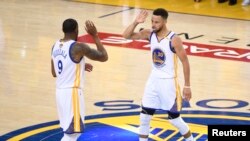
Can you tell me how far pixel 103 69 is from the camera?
13.8m

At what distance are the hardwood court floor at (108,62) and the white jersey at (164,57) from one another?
2.37 m

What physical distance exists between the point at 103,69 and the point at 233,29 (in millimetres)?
4594

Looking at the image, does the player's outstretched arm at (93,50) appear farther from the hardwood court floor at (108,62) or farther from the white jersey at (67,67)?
the hardwood court floor at (108,62)

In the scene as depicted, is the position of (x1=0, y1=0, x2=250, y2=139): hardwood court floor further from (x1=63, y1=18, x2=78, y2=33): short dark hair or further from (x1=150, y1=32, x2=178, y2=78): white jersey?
(x1=63, y1=18, x2=78, y2=33): short dark hair

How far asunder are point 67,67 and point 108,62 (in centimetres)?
619

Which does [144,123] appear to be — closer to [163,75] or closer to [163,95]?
[163,95]

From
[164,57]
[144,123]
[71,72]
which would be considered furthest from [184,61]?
[71,72]

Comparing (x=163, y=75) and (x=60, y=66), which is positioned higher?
(x=60, y=66)

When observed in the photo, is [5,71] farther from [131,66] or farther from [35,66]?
[131,66]

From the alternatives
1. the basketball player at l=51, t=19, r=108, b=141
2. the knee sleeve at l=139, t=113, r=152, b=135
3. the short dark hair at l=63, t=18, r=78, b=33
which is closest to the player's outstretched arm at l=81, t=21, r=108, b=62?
the basketball player at l=51, t=19, r=108, b=141

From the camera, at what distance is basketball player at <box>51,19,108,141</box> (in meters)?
8.03

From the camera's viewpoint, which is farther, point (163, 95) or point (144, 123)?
point (144, 123)

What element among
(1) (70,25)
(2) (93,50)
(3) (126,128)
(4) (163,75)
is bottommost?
(3) (126,128)

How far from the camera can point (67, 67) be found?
8078 mm
